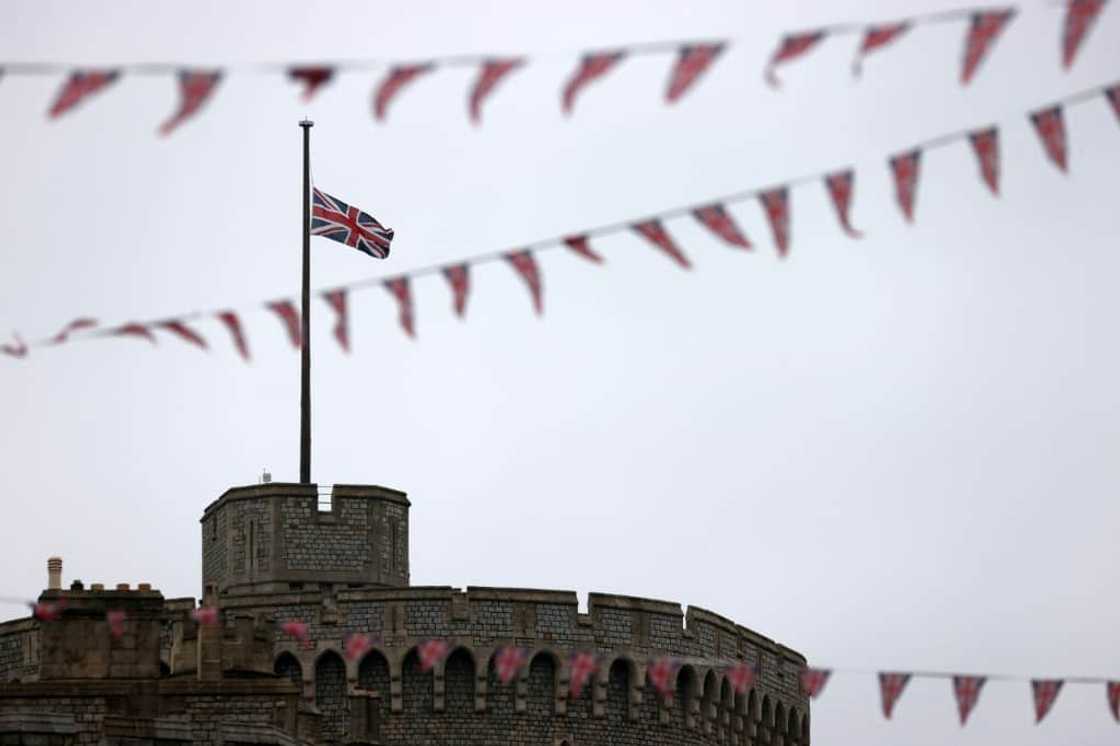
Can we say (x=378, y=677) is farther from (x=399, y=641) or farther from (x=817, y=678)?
(x=817, y=678)

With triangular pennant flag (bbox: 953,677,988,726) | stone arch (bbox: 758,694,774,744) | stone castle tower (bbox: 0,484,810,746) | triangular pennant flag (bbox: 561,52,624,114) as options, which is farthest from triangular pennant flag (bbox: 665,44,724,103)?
stone arch (bbox: 758,694,774,744)

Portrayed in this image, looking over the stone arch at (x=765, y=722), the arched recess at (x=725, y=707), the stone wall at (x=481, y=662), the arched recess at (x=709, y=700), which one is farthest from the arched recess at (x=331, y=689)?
the stone arch at (x=765, y=722)

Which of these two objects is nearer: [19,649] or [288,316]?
[288,316]

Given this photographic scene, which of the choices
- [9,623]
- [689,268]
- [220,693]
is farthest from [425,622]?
[689,268]

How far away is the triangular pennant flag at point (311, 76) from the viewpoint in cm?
2434

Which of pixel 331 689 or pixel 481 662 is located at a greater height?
pixel 481 662

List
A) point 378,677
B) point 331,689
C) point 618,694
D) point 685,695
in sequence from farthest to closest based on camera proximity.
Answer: point 685,695 → point 618,694 → point 378,677 → point 331,689

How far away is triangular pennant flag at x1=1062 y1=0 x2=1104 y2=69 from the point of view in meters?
24.3

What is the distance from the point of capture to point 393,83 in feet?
80.7

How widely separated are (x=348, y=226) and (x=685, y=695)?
1154cm

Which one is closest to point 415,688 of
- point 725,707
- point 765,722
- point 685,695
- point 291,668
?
point 291,668

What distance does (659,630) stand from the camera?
64688mm

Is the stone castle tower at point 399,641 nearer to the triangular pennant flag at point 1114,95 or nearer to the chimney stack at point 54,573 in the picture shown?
the chimney stack at point 54,573

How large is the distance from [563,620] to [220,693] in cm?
1315
